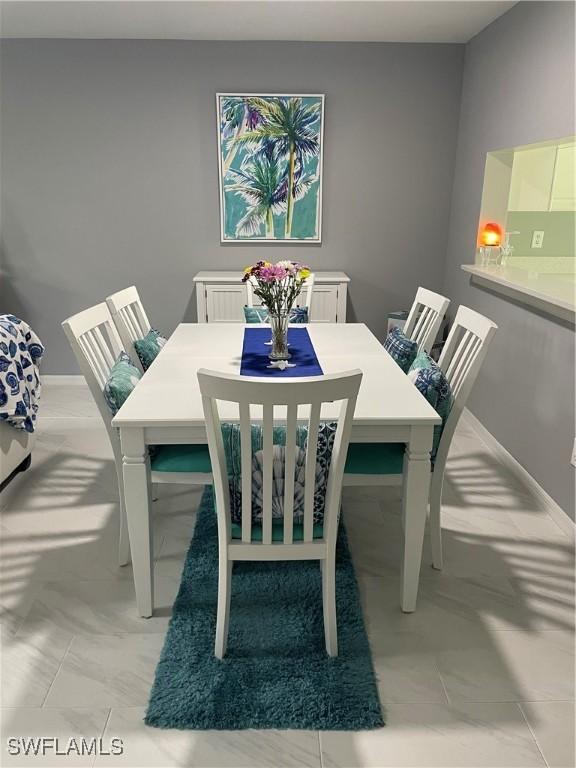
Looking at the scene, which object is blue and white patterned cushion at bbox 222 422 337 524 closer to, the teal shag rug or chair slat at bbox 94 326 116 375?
the teal shag rug

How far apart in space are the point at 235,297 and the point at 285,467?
249 centimetres

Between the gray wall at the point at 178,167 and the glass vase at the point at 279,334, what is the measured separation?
6.39 ft

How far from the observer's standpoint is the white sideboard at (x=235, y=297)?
377cm

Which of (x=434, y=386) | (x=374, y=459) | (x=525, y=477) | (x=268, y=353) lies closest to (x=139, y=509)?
(x=374, y=459)

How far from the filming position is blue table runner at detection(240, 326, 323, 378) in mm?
2090

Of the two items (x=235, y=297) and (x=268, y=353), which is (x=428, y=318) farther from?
(x=235, y=297)

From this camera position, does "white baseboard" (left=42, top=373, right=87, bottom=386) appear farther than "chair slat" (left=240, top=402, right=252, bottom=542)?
Yes

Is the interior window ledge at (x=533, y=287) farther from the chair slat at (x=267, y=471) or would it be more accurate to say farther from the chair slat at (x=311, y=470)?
the chair slat at (x=267, y=471)

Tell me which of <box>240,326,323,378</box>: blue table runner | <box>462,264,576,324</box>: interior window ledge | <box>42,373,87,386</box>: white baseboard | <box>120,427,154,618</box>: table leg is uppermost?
<box>462,264,576,324</box>: interior window ledge

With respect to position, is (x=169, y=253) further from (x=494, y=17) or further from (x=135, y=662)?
(x=135, y=662)

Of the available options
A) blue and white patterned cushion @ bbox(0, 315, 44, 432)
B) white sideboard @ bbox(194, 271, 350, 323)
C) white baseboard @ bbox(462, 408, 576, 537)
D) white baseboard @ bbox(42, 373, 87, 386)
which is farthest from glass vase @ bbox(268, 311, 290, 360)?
white baseboard @ bbox(42, 373, 87, 386)

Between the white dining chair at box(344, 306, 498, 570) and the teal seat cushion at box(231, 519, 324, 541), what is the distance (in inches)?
10.5

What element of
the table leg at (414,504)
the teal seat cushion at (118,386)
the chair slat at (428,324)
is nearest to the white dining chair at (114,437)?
the teal seat cushion at (118,386)

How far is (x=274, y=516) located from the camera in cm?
161
